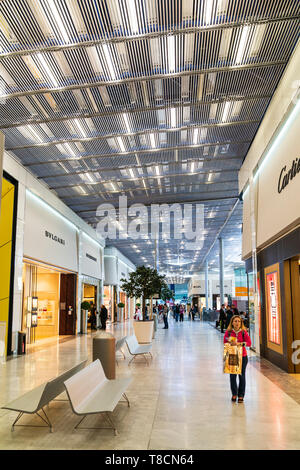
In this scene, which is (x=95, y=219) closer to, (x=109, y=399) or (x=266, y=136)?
(x=266, y=136)

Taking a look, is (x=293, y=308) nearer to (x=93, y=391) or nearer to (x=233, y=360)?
(x=233, y=360)

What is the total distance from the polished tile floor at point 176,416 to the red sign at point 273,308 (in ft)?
3.45

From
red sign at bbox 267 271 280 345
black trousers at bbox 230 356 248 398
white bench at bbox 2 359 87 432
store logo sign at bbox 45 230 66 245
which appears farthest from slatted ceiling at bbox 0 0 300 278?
white bench at bbox 2 359 87 432

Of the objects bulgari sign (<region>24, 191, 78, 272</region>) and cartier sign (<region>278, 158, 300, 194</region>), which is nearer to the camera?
cartier sign (<region>278, 158, 300, 194</region>)

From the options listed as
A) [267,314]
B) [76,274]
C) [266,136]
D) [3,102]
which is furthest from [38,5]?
[76,274]

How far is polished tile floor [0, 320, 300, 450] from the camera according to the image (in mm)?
4207

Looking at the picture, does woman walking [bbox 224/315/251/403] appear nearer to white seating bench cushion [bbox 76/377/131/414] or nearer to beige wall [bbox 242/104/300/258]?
white seating bench cushion [bbox 76/377/131/414]

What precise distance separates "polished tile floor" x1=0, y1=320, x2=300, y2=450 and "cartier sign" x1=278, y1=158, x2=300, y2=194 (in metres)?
3.86

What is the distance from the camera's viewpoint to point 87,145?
1198 centimetres

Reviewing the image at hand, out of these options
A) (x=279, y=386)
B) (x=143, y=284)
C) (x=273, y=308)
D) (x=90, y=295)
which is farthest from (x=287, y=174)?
(x=90, y=295)

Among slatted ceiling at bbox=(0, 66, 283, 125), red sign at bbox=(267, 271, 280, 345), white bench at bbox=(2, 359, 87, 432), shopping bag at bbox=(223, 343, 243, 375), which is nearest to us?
white bench at bbox=(2, 359, 87, 432)

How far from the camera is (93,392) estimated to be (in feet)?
17.3

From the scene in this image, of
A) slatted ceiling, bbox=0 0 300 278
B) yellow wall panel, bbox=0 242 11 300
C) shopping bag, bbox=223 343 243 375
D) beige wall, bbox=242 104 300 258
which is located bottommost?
shopping bag, bbox=223 343 243 375

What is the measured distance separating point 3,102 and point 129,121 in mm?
3187
